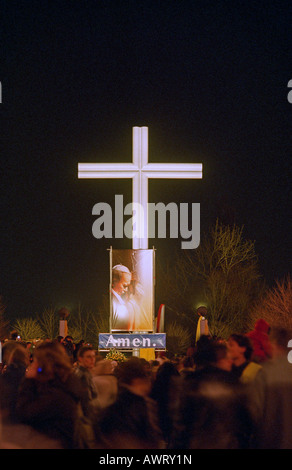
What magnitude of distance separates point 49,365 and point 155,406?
94cm

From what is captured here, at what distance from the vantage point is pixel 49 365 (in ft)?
16.6

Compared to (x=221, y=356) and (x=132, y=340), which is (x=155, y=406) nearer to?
(x=221, y=356)

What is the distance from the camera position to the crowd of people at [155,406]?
16.6ft

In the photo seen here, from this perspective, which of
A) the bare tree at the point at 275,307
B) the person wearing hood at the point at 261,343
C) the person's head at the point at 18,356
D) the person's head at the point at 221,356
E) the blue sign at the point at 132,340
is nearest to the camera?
the person's head at the point at 221,356

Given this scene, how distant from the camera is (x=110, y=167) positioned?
15055 mm

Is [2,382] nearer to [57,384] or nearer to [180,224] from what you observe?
[57,384]

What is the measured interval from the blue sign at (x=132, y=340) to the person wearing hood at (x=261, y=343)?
8050 mm

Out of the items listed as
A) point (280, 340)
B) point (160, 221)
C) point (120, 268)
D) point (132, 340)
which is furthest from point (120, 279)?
point (160, 221)

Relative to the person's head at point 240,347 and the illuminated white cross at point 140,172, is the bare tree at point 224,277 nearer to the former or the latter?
the illuminated white cross at point 140,172

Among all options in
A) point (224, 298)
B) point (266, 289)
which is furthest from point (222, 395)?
point (266, 289)

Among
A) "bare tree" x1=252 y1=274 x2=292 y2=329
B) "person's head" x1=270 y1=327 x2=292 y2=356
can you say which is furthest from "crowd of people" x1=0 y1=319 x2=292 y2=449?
"bare tree" x1=252 y1=274 x2=292 y2=329

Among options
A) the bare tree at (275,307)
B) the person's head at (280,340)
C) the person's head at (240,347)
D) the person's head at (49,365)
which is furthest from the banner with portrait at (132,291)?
the bare tree at (275,307)

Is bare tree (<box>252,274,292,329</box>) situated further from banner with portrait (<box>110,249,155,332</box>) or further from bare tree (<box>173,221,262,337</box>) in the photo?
banner with portrait (<box>110,249,155,332</box>)
